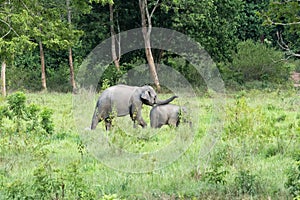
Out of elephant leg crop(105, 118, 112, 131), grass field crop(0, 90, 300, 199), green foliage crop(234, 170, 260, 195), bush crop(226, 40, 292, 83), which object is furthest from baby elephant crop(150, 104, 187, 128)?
bush crop(226, 40, 292, 83)

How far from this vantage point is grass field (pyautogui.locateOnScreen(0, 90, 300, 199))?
6.80 metres

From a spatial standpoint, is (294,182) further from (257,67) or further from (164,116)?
(257,67)

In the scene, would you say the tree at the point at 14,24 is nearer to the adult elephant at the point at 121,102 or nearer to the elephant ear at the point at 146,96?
the adult elephant at the point at 121,102

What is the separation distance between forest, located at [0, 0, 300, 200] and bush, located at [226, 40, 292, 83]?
6cm

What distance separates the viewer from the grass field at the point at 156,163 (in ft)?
22.3

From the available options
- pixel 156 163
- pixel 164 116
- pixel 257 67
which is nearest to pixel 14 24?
pixel 164 116

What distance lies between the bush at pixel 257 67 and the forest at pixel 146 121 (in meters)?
0.06

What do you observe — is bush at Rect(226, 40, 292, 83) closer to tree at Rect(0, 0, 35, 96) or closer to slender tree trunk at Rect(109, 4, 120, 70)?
slender tree trunk at Rect(109, 4, 120, 70)

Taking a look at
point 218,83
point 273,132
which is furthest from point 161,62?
point 273,132

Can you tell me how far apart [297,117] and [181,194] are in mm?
7401

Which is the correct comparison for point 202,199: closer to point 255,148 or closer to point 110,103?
point 255,148

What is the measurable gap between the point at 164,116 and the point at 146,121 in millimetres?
1839

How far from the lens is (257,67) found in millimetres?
30125

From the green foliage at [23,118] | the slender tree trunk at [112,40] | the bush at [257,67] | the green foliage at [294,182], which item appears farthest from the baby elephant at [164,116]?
the bush at [257,67]
